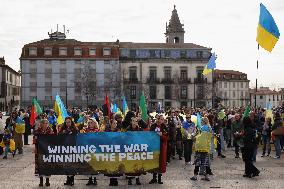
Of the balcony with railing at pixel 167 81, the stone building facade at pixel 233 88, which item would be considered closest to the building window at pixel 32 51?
the balcony with railing at pixel 167 81

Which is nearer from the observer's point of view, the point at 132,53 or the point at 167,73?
the point at 132,53

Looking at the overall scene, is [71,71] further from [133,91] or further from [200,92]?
[200,92]

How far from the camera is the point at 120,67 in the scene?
90.5 meters

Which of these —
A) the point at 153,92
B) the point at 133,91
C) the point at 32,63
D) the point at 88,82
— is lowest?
the point at 153,92

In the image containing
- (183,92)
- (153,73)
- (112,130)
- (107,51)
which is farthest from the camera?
(183,92)

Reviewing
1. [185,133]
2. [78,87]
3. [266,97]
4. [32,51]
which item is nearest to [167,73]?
[78,87]

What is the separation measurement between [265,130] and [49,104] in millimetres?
73708

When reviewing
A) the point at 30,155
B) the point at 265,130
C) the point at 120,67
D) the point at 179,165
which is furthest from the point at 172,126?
the point at 120,67

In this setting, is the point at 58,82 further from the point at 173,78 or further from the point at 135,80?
the point at 173,78

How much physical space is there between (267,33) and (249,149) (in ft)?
25.3

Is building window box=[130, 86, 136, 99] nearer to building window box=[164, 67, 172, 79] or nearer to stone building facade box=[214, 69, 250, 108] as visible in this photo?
building window box=[164, 67, 172, 79]

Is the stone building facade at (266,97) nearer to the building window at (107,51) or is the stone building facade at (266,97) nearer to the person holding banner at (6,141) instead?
the building window at (107,51)

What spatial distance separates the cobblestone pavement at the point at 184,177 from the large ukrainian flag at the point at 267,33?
484 cm

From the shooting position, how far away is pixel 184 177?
544 inches
